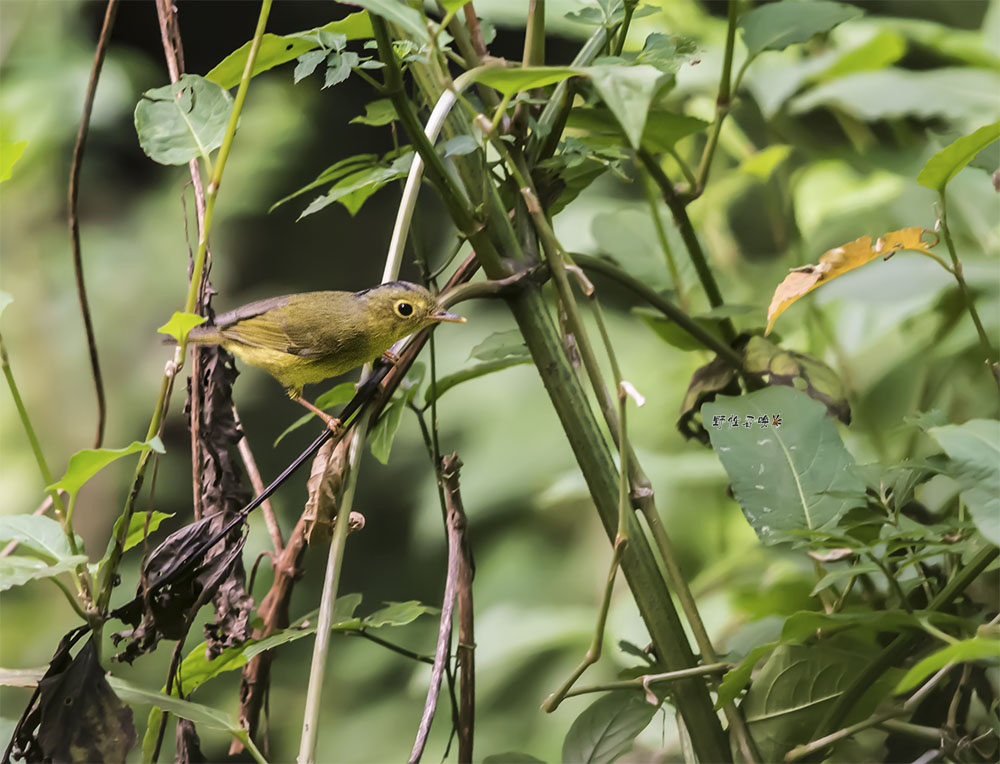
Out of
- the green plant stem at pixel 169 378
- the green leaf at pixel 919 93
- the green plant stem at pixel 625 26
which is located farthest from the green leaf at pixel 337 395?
the green leaf at pixel 919 93

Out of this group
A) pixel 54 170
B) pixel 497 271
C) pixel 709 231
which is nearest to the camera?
pixel 497 271

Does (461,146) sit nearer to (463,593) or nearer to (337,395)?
(337,395)

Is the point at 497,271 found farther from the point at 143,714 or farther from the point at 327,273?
the point at 327,273

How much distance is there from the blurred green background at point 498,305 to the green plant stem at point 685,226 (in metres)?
0.10

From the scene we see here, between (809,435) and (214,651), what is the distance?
0.47 m

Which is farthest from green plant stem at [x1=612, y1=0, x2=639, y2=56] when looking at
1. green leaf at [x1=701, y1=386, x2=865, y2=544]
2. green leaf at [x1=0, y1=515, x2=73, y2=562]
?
green leaf at [x1=0, y1=515, x2=73, y2=562]

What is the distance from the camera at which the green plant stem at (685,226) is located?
75 cm

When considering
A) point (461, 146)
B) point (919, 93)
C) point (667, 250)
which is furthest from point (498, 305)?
point (461, 146)

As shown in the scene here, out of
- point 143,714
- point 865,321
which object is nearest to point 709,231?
point 865,321

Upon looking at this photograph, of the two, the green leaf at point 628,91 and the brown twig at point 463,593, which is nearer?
the green leaf at point 628,91

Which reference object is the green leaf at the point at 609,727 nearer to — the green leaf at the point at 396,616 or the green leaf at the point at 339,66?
the green leaf at the point at 396,616

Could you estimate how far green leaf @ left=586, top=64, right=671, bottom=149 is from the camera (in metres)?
0.39

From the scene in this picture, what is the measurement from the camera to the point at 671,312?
75 cm

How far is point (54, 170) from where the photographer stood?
1.55 metres
